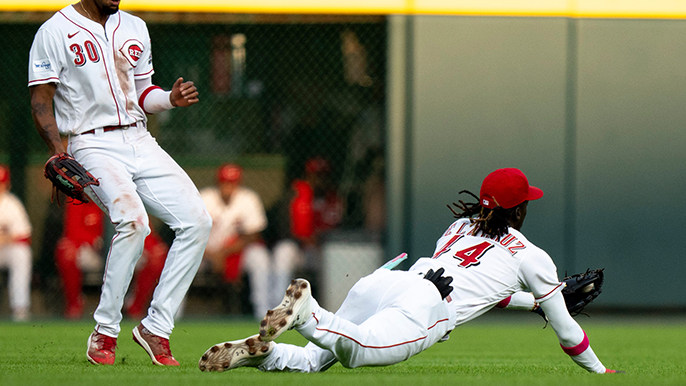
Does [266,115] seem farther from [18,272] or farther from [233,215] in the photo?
[18,272]

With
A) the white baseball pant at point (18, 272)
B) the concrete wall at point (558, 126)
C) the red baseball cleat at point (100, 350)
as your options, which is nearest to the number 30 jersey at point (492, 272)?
the red baseball cleat at point (100, 350)

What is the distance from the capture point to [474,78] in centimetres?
870

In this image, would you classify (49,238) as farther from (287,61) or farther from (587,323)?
(587,323)

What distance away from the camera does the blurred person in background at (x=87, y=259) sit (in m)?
A: 8.25

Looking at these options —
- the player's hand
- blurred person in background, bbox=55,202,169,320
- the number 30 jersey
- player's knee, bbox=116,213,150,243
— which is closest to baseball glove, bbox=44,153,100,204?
player's knee, bbox=116,213,150,243

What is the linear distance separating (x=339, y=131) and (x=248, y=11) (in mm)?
1607

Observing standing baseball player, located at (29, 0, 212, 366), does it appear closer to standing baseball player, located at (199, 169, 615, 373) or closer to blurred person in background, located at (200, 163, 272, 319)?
standing baseball player, located at (199, 169, 615, 373)

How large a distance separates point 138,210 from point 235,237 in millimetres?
4821

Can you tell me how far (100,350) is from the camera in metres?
3.81

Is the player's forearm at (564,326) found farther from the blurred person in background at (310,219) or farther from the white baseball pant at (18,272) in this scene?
the white baseball pant at (18,272)

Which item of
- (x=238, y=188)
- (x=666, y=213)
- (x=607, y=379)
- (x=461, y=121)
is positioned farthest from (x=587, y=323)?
(x=607, y=379)

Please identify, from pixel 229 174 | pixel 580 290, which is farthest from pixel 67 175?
pixel 229 174

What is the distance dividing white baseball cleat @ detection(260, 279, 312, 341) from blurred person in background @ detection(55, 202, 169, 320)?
5424 millimetres

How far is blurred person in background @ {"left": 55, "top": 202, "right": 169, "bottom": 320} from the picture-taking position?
825 cm
